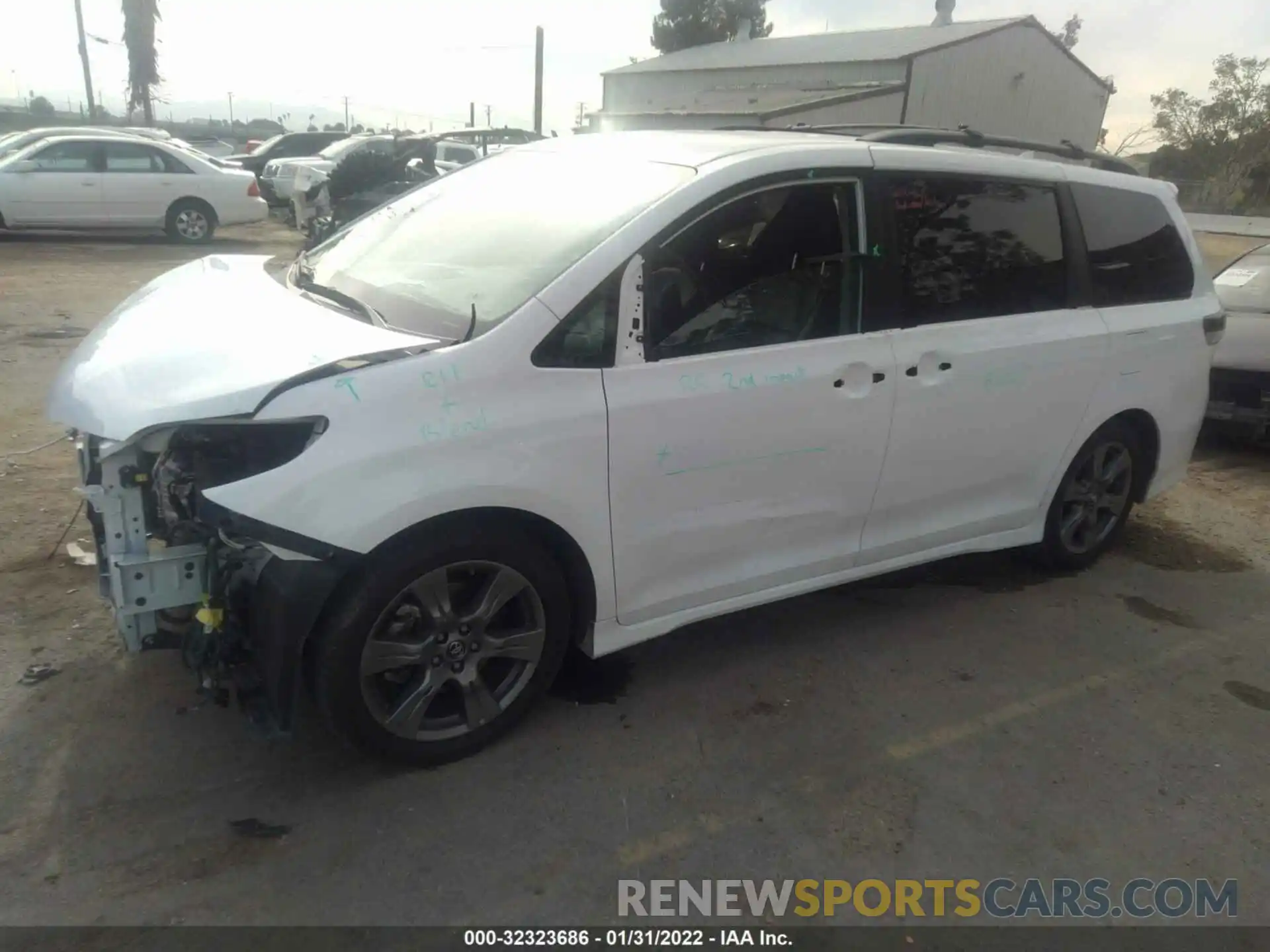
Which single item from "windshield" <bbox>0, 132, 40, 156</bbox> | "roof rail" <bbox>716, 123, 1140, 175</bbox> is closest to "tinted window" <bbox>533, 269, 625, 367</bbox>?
"roof rail" <bbox>716, 123, 1140, 175</bbox>

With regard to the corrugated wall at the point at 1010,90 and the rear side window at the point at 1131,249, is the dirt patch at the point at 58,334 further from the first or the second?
the corrugated wall at the point at 1010,90

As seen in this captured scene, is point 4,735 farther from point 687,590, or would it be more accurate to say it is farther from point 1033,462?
point 1033,462

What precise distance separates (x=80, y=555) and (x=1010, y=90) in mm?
29486

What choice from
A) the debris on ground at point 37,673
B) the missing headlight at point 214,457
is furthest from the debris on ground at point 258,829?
the debris on ground at point 37,673

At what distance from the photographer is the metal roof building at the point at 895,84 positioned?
24328 mm

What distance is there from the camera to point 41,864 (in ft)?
8.29

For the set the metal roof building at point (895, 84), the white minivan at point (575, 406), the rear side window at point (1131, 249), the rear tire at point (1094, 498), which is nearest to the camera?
the white minivan at point (575, 406)

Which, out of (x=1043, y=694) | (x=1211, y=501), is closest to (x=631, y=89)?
(x=1211, y=501)

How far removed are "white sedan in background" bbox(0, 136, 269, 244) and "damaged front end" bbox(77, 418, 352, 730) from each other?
1278 cm

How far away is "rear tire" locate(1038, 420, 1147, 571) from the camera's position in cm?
448

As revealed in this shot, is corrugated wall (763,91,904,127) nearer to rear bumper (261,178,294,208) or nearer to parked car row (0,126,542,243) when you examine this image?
parked car row (0,126,542,243)

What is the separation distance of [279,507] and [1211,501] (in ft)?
18.5

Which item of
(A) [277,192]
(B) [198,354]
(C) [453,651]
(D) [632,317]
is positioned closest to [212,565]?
(B) [198,354]

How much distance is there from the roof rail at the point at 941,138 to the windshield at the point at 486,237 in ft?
3.19
